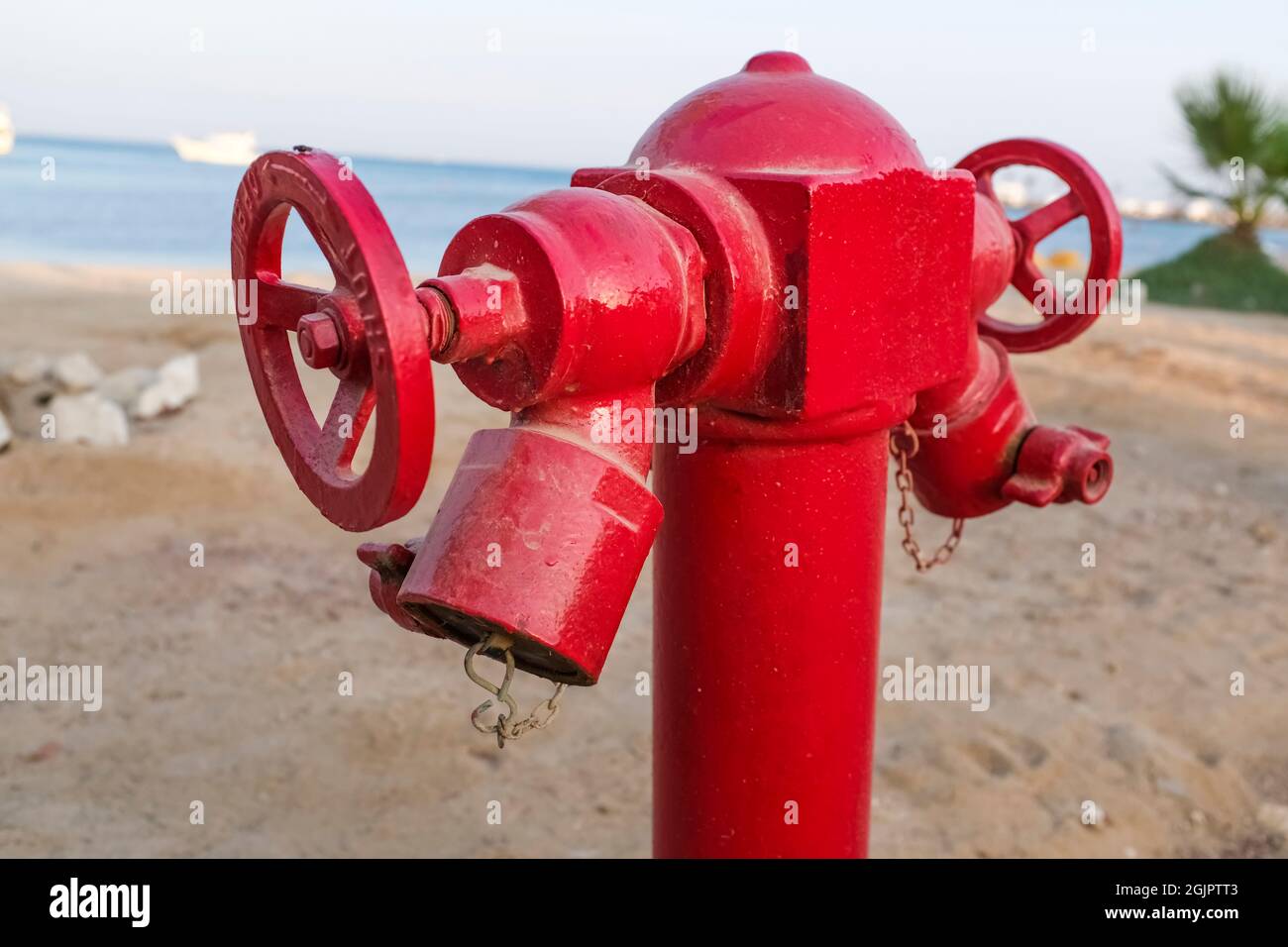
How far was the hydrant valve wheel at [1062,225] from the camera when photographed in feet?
6.00

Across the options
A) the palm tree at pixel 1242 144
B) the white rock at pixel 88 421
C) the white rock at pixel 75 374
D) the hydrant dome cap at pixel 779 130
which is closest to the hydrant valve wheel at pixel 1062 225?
the hydrant dome cap at pixel 779 130

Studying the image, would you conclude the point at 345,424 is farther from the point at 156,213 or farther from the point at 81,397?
the point at 156,213

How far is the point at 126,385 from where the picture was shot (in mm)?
5023

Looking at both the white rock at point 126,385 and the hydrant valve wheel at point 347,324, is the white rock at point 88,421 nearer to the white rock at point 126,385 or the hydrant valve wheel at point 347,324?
the white rock at point 126,385

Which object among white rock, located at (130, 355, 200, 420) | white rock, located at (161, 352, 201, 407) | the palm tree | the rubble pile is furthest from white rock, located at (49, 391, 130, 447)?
the palm tree

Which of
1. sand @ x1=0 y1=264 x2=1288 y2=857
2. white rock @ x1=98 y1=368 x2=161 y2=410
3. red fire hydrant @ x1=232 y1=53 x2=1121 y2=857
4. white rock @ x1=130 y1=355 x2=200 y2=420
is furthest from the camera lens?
white rock @ x1=98 y1=368 x2=161 y2=410

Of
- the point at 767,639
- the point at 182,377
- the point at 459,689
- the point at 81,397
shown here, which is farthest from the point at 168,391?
the point at 767,639

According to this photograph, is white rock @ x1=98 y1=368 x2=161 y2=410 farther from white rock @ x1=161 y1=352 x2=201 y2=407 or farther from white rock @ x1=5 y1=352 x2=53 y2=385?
white rock @ x1=5 y1=352 x2=53 y2=385

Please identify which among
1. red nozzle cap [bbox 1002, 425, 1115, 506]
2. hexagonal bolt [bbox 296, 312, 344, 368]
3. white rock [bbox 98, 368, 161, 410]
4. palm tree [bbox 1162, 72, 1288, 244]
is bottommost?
red nozzle cap [bbox 1002, 425, 1115, 506]

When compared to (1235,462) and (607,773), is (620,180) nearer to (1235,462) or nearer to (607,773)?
(607,773)

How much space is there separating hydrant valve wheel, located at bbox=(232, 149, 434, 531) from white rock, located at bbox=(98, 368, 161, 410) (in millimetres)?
4106

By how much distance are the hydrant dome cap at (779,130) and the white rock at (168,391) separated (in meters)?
3.89

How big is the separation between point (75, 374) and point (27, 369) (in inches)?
7.0

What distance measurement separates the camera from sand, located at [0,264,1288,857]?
2.50 m
